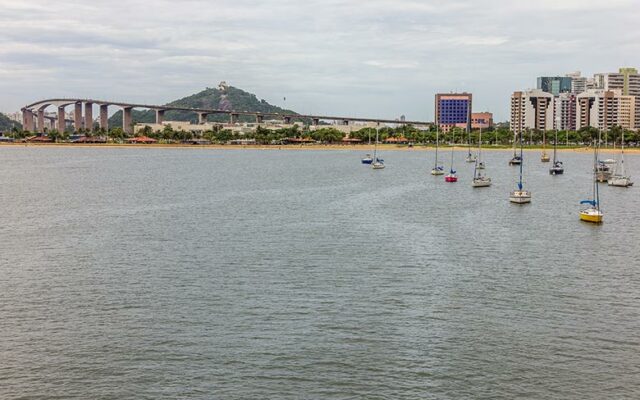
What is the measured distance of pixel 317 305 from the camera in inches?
1045

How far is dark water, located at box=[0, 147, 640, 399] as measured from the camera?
20.0 m

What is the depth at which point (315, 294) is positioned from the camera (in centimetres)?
2808

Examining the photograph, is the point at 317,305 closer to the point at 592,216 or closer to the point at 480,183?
the point at 592,216

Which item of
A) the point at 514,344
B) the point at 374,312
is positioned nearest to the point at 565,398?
the point at 514,344

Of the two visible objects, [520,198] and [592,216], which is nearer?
[592,216]

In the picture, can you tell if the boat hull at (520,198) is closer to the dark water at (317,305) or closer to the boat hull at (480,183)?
the dark water at (317,305)

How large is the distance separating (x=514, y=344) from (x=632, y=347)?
11.2ft

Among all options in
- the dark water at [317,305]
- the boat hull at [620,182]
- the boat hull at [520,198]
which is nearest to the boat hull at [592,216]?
the dark water at [317,305]

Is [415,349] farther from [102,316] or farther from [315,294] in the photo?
[102,316]

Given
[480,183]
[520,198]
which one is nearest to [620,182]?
[480,183]

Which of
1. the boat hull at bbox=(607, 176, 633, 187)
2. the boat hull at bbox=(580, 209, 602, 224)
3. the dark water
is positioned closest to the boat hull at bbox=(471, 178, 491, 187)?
the boat hull at bbox=(607, 176, 633, 187)

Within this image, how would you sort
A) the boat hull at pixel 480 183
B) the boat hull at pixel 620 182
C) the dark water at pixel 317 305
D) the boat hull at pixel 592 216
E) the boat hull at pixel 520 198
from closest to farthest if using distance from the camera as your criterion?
the dark water at pixel 317 305 < the boat hull at pixel 592 216 < the boat hull at pixel 520 198 < the boat hull at pixel 620 182 < the boat hull at pixel 480 183

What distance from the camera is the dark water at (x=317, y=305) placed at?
2005cm

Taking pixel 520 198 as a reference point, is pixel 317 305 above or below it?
below
